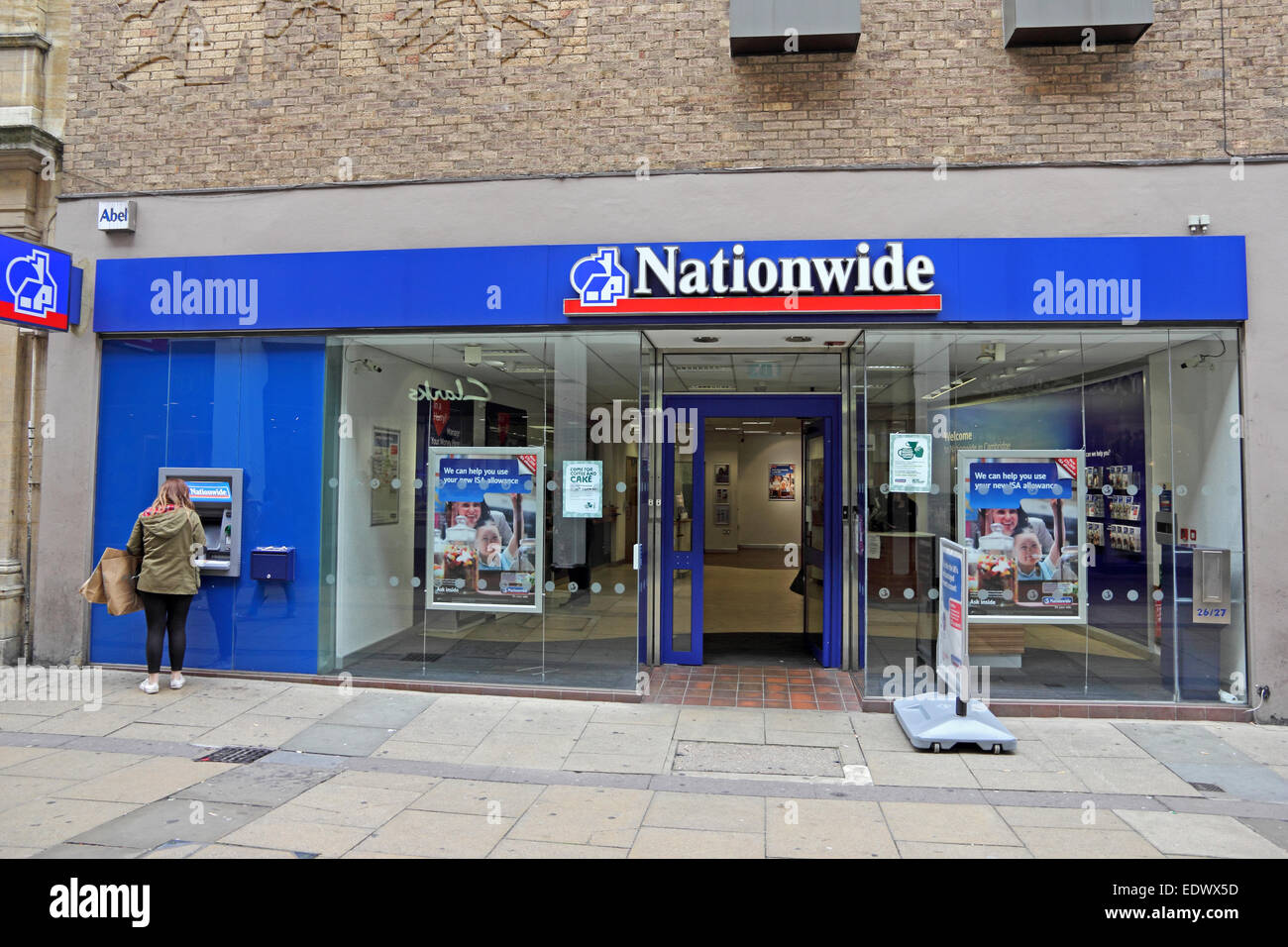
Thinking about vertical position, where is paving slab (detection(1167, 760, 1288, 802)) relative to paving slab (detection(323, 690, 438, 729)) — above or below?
below

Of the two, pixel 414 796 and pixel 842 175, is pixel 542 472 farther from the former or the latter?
pixel 842 175

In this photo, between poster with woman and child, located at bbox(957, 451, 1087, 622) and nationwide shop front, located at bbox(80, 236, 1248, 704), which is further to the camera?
poster with woman and child, located at bbox(957, 451, 1087, 622)

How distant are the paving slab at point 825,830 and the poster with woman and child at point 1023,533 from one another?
286 cm

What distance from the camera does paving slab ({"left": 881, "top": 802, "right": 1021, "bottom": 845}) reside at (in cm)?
414

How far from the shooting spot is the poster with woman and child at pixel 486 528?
701cm

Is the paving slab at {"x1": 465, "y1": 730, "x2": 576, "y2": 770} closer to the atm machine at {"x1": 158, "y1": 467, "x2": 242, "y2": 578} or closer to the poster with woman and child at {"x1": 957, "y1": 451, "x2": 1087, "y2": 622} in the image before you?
the atm machine at {"x1": 158, "y1": 467, "x2": 242, "y2": 578}

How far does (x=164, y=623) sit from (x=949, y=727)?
6304 mm

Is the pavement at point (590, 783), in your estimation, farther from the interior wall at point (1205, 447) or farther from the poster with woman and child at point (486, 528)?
the interior wall at point (1205, 447)

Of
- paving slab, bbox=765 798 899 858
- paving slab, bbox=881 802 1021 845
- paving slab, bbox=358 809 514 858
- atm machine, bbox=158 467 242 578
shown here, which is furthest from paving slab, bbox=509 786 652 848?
atm machine, bbox=158 467 242 578

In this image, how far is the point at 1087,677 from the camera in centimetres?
655

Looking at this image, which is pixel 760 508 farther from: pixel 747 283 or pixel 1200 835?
pixel 1200 835

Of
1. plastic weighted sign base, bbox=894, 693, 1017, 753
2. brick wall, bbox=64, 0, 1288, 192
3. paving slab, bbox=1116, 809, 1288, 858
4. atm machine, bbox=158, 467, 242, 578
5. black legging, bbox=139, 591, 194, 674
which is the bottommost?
paving slab, bbox=1116, 809, 1288, 858

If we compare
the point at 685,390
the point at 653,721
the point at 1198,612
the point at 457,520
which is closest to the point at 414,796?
the point at 653,721

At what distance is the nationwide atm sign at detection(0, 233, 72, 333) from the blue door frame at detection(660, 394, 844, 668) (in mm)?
5447
